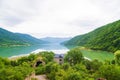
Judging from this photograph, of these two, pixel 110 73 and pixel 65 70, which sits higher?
pixel 110 73

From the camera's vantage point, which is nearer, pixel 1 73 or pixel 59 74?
pixel 1 73

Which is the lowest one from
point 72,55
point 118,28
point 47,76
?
point 47,76

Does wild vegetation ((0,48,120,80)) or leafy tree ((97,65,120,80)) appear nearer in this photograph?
wild vegetation ((0,48,120,80))

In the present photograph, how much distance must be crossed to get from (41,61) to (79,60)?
460 inches

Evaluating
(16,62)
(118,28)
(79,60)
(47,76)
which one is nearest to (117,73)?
(47,76)

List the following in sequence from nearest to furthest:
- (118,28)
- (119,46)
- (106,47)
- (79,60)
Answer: (79,60)
(119,46)
(106,47)
(118,28)

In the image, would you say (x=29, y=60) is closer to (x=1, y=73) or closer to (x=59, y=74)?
(x=59, y=74)

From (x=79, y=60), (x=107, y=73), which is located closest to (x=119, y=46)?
(x=79, y=60)

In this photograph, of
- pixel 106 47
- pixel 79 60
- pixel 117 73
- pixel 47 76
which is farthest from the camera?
pixel 106 47

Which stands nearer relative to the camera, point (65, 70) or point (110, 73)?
point (110, 73)

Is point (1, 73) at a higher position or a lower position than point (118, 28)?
lower

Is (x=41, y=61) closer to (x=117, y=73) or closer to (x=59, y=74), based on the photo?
(x=59, y=74)

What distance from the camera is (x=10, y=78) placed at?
31250mm

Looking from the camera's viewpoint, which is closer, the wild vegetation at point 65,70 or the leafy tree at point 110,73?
the wild vegetation at point 65,70
